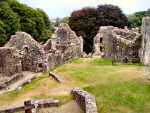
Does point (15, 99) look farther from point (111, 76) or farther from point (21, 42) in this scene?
point (21, 42)

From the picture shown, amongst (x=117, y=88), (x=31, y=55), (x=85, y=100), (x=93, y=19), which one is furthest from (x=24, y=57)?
(x=93, y=19)

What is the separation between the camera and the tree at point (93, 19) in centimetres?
8575

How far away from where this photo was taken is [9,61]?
3744 cm

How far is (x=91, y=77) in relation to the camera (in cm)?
3014

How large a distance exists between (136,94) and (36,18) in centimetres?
6399

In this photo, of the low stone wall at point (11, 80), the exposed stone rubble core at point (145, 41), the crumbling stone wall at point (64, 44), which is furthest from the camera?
the crumbling stone wall at point (64, 44)

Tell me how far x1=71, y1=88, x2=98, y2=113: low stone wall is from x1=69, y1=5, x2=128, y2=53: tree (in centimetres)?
5830

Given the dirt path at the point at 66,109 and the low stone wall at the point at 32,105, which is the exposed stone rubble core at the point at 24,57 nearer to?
the low stone wall at the point at 32,105

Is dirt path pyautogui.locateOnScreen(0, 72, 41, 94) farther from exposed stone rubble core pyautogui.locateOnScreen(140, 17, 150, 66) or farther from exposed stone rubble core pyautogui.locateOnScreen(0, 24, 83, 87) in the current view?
exposed stone rubble core pyautogui.locateOnScreen(140, 17, 150, 66)

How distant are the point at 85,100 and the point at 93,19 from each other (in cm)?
6567

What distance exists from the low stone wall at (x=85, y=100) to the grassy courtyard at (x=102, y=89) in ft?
1.43

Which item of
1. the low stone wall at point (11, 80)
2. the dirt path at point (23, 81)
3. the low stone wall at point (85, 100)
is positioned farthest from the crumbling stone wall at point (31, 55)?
the low stone wall at point (85, 100)

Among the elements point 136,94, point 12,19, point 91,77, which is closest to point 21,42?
point 91,77

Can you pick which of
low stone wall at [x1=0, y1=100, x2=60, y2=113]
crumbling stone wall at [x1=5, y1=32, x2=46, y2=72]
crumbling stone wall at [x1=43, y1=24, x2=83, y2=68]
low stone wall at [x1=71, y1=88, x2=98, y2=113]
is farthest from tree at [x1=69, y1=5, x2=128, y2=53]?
low stone wall at [x1=0, y1=100, x2=60, y2=113]
